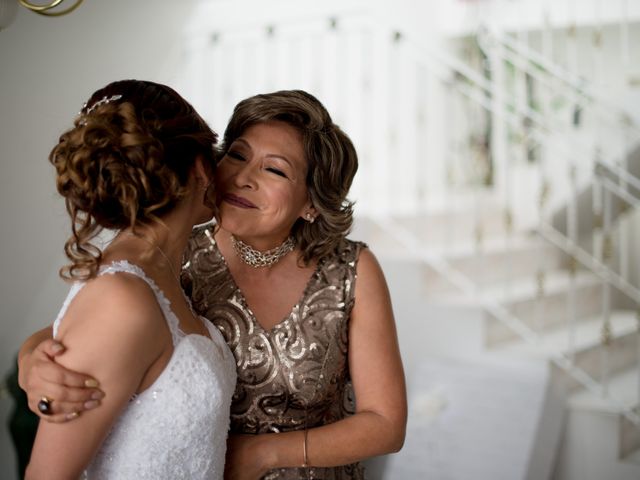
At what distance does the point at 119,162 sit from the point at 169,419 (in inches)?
16.5

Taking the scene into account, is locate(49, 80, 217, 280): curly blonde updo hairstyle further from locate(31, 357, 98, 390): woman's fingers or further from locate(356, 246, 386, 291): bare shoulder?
locate(356, 246, 386, 291): bare shoulder

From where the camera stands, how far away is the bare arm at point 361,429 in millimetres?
1619

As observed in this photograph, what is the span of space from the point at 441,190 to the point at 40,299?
3.68 meters

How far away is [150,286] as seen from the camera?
117 cm

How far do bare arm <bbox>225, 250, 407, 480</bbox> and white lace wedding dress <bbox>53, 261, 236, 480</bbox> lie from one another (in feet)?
1.18

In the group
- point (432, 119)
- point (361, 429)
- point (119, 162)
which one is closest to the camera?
point (119, 162)

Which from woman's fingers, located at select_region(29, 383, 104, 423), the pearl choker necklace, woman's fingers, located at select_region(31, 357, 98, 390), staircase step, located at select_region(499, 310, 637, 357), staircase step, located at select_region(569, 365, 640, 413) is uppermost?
the pearl choker necklace

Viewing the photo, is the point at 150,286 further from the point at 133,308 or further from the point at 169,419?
the point at 169,419

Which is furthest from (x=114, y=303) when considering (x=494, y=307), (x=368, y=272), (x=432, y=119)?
(x=432, y=119)

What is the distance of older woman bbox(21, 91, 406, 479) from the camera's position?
1.64m

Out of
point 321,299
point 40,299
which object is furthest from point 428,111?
point 321,299

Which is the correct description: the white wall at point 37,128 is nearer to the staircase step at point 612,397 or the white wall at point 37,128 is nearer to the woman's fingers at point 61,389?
the woman's fingers at point 61,389

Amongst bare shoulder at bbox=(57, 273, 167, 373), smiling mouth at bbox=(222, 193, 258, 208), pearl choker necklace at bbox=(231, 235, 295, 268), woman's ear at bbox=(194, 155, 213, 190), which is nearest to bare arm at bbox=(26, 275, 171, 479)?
bare shoulder at bbox=(57, 273, 167, 373)

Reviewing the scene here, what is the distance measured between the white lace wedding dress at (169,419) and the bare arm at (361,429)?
361mm
